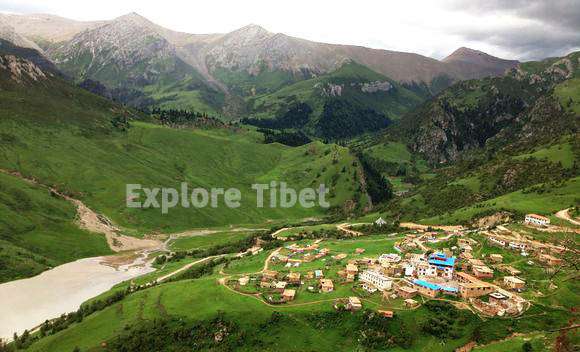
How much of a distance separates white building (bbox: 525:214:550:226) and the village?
1.41ft

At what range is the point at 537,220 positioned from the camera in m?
125

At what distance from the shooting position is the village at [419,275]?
8531 cm

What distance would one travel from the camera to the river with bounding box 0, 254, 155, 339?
11312cm

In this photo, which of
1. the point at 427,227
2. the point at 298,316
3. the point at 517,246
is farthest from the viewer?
the point at 427,227

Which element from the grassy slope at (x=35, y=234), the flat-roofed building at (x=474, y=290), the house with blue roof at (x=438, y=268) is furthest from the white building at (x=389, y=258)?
the grassy slope at (x=35, y=234)

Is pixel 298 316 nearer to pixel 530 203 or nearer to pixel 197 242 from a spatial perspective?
pixel 530 203

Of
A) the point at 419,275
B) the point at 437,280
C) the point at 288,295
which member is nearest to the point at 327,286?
the point at 288,295

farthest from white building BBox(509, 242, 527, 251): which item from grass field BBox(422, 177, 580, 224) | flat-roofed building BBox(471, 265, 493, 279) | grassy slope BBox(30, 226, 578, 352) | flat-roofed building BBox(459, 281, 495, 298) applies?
grass field BBox(422, 177, 580, 224)

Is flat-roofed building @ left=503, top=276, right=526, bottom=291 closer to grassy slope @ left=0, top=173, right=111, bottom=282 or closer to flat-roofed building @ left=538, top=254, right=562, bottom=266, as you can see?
flat-roofed building @ left=538, top=254, right=562, bottom=266

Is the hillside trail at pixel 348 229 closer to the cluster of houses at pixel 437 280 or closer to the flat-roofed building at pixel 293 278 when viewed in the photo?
the cluster of houses at pixel 437 280

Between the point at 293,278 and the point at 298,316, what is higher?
the point at 293,278

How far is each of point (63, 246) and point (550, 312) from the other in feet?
512

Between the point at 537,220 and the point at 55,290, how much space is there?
13936 cm

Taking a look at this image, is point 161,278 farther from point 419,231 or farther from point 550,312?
point 550,312
